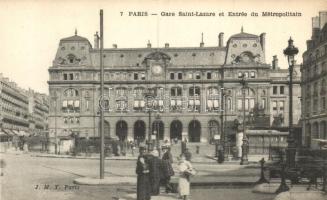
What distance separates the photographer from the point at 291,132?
14.0m

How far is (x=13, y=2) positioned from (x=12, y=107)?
2705 inches

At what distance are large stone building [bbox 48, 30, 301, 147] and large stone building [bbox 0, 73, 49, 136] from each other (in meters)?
6.90

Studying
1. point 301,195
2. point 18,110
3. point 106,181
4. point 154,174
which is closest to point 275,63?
point 18,110

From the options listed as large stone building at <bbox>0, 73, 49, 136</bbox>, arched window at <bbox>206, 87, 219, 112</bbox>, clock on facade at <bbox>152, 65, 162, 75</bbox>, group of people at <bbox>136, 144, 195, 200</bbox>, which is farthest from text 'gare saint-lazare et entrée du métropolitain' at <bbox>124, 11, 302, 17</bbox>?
clock on facade at <bbox>152, 65, 162, 75</bbox>

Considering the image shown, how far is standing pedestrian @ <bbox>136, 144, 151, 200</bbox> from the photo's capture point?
11922 millimetres

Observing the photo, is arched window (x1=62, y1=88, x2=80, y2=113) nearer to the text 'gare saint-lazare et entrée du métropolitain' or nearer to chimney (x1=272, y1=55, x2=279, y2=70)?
chimney (x1=272, y1=55, x2=279, y2=70)

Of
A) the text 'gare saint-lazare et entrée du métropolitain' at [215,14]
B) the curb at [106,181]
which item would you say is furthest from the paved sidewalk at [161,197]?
the text 'gare saint-lazare et entrée du métropolitain' at [215,14]

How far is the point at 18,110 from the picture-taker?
84.6 meters

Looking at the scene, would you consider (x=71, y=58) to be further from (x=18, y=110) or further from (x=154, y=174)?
(x=154, y=174)

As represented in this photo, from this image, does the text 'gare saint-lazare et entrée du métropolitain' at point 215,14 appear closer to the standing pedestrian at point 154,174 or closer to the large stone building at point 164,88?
the standing pedestrian at point 154,174

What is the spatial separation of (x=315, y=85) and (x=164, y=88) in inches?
1046

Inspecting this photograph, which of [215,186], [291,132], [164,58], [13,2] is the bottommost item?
[215,186]

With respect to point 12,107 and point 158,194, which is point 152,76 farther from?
point 158,194

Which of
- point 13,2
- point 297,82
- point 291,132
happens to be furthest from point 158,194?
point 297,82
